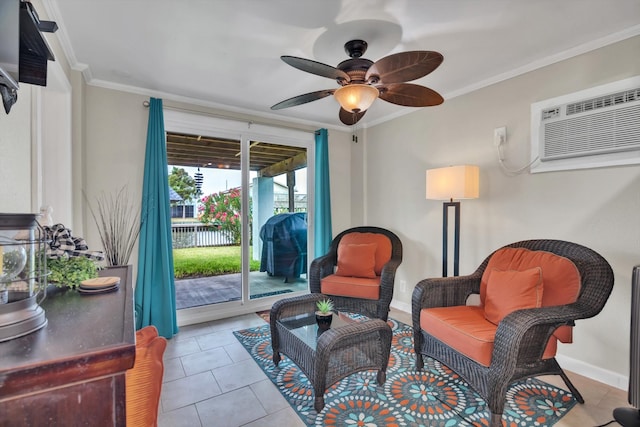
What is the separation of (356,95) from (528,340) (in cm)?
176

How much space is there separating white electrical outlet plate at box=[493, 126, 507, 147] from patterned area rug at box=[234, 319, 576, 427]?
1945 mm

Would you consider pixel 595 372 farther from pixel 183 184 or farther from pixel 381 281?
pixel 183 184

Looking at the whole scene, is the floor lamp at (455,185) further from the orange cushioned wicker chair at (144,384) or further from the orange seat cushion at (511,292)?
the orange cushioned wicker chair at (144,384)

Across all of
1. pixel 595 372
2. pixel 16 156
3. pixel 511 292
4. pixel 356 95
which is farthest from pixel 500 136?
pixel 16 156

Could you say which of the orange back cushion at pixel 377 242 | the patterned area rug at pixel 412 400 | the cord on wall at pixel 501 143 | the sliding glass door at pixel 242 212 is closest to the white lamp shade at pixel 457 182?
the cord on wall at pixel 501 143

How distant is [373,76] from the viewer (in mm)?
1874

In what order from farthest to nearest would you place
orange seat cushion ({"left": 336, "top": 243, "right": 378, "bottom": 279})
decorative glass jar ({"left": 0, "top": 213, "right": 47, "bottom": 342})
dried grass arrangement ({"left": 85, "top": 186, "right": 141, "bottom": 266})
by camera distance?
orange seat cushion ({"left": 336, "top": 243, "right": 378, "bottom": 279}), dried grass arrangement ({"left": 85, "top": 186, "right": 141, "bottom": 266}), decorative glass jar ({"left": 0, "top": 213, "right": 47, "bottom": 342})

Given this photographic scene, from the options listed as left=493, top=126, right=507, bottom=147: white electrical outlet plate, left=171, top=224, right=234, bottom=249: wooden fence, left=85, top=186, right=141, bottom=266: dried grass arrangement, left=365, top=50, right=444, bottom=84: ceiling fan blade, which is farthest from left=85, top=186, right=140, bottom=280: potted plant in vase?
left=493, top=126, right=507, bottom=147: white electrical outlet plate

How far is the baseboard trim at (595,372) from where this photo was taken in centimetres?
208

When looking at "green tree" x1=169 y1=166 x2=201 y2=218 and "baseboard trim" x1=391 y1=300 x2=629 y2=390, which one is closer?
"baseboard trim" x1=391 y1=300 x2=629 y2=390

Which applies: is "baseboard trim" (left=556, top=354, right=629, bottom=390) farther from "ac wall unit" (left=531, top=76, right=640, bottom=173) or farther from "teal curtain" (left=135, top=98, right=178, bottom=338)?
"teal curtain" (left=135, top=98, right=178, bottom=338)

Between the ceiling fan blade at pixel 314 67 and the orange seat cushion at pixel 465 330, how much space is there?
5.72 ft

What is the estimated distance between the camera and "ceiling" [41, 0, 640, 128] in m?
1.83

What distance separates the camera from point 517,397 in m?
2.01
